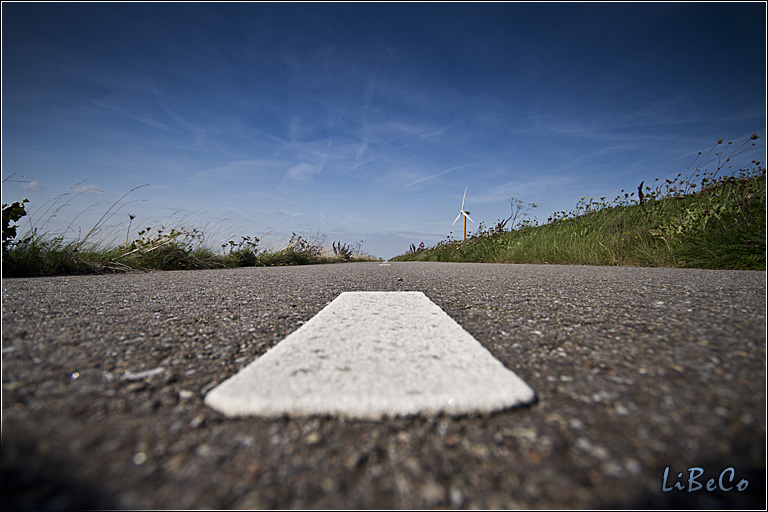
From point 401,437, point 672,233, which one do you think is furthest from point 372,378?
point 672,233

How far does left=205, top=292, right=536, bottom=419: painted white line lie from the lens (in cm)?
70

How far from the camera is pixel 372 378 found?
83 centimetres

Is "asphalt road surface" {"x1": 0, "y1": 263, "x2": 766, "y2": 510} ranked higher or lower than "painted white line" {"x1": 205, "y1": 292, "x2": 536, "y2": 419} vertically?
lower

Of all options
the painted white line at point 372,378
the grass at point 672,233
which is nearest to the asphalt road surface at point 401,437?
the painted white line at point 372,378

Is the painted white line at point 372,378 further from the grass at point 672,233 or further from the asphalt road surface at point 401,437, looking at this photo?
the grass at point 672,233

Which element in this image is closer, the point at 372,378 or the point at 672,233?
the point at 372,378

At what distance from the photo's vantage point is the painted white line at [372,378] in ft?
2.30

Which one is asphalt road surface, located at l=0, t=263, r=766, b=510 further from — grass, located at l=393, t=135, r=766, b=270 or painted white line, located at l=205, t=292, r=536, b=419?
grass, located at l=393, t=135, r=766, b=270

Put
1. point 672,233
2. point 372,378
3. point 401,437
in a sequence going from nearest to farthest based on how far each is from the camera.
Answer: point 401,437
point 372,378
point 672,233

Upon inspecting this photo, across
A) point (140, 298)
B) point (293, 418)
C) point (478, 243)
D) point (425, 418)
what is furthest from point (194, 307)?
point (478, 243)

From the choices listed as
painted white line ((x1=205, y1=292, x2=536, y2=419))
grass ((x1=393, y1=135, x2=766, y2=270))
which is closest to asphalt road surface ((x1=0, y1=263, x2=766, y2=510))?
painted white line ((x1=205, y1=292, x2=536, y2=419))

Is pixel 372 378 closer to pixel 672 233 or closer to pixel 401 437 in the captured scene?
pixel 401 437

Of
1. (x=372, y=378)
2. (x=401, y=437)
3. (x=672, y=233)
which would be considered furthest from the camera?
(x=672, y=233)

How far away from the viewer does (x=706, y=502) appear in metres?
0.50
